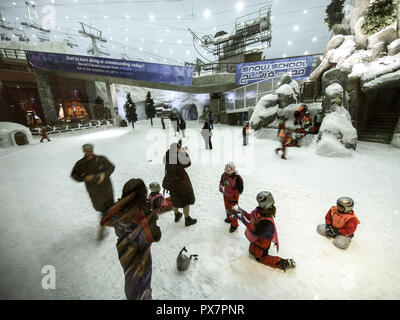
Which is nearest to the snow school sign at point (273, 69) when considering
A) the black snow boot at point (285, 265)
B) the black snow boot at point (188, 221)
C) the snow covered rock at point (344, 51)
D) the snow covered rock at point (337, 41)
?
the snow covered rock at point (344, 51)

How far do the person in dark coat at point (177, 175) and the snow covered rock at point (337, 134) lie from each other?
6.46m

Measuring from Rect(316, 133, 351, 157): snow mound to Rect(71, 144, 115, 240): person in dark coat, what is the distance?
7729mm

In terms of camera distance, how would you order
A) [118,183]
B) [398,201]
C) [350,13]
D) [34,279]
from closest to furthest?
1. [34,279]
2. [398,201]
3. [118,183]
4. [350,13]

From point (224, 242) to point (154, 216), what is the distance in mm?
1636

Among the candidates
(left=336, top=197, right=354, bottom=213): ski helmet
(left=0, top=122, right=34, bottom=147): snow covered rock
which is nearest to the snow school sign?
(left=336, top=197, right=354, bottom=213): ski helmet

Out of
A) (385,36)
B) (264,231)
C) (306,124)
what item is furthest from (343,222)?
(385,36)

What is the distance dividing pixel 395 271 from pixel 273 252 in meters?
1.53

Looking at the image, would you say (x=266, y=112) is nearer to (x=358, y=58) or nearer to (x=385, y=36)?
(x=358, y=58)

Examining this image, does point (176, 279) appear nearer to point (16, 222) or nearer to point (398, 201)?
point (16, 222)

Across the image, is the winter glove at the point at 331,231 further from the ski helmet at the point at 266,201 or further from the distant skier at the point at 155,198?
the distant skier at the point at 155,198

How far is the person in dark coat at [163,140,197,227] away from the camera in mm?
2916

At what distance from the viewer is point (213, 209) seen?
152 inches
